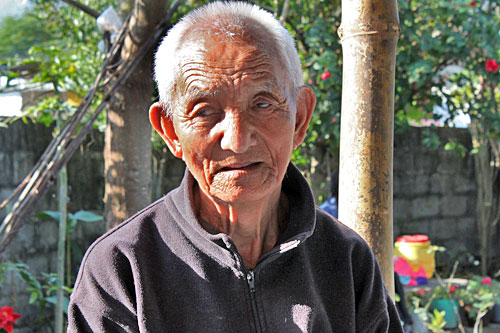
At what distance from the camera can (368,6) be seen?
1651mm

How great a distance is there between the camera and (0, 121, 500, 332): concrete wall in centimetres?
391

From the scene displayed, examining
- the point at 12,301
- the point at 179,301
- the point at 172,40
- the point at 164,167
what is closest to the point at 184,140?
the point at 172,40

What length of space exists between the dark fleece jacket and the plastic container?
166 inches

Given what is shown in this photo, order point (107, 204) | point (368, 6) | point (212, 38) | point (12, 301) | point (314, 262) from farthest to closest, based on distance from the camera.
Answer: point (12, 301)
point (107, 204)
point (368, 6)
point (314, 262)
point (212, 38)

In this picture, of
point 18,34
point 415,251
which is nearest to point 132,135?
point 415,251

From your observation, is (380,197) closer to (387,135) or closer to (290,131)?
(387,135)

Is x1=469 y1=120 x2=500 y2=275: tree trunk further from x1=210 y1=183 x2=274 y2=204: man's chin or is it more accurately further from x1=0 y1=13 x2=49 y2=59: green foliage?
x1=0 y1=13 x2=49 y2=59: green foliage

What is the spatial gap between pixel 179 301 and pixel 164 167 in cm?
385

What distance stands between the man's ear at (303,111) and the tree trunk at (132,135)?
1.49m

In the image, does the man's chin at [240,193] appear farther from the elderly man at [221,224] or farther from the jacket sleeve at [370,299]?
the jacket sleeve at [370,299]

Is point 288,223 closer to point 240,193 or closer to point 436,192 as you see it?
point 240,193

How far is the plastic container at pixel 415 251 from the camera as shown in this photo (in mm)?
5551

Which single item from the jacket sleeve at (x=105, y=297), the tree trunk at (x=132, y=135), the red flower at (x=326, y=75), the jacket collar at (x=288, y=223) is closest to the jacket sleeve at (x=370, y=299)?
the jacket collar at (x=288, y=223)

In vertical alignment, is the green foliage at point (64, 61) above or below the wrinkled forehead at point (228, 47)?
above
